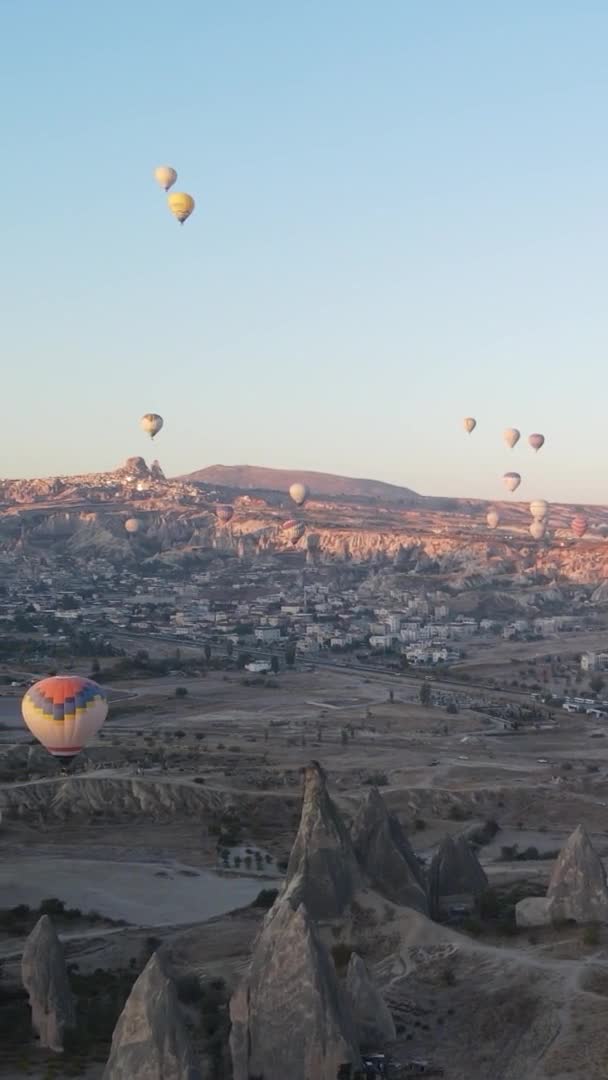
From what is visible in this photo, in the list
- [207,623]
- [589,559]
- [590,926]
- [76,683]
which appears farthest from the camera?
[589,559]

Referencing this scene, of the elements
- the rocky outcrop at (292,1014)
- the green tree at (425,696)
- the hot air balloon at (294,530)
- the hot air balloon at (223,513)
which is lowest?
the green tree at (425,696)

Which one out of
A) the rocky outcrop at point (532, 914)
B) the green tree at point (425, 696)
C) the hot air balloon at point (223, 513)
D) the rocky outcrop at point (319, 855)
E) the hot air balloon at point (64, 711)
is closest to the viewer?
the rocky outcrop at point (319, 855)

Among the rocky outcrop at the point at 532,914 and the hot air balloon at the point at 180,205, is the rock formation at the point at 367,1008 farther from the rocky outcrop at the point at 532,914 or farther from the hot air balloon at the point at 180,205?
the hot air balloon at the point at 180,205

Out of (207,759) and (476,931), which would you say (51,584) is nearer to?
(207,759)

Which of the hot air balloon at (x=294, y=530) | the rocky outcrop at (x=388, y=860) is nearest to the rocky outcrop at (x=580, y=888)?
the rocky outcrop at (x=388, y=860)

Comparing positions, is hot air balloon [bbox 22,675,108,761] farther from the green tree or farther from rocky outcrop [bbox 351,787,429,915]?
the green tree

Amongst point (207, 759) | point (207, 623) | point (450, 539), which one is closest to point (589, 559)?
point (450, 539)

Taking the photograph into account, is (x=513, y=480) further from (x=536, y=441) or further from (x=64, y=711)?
(x=64, y=711)
